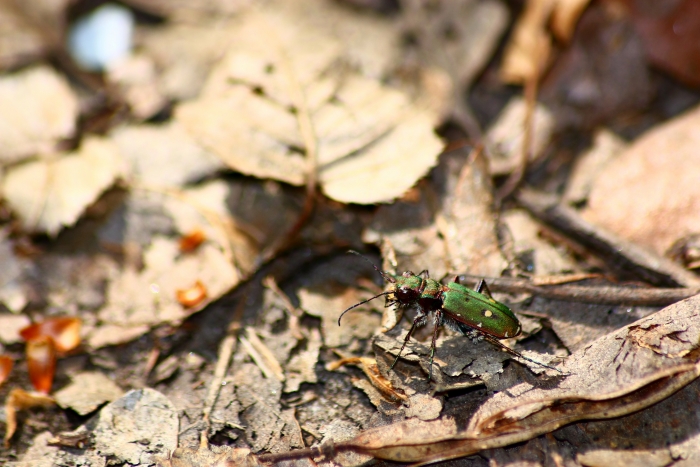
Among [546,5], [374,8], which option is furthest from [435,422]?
[374,8]

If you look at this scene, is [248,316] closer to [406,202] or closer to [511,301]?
[406,202]

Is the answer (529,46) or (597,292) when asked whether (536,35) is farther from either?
(597,292)

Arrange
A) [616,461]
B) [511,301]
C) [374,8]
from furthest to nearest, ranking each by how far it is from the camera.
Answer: [374,8]
[511,301]
[616,461]

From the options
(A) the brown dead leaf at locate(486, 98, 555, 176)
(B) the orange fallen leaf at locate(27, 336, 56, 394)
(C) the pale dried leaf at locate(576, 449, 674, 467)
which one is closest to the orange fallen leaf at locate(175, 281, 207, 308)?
(B) the orange fallen leaf at locate(27, 336, 56, 394)

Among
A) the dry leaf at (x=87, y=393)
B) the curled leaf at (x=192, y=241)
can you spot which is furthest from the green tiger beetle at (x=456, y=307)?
the dry leaf at (x=87, y=393)

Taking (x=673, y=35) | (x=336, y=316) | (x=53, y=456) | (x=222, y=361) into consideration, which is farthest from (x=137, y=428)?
(x=673, y=35)

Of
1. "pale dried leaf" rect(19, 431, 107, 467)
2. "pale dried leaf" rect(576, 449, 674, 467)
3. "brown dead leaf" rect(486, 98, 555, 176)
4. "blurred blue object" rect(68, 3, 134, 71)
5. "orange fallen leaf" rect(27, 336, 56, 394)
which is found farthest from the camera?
"blurred blue object" rect(68, 3, 134, 71)

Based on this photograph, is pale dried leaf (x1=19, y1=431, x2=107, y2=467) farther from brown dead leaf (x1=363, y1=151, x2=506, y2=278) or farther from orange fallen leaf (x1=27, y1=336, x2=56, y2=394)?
brown dead leaf (x1=363, y1=151, x2=506, y2=278)

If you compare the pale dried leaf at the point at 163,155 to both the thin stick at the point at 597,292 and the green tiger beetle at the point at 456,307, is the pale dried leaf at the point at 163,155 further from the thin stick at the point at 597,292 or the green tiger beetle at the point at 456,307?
the thin stick at the point at 597,292
